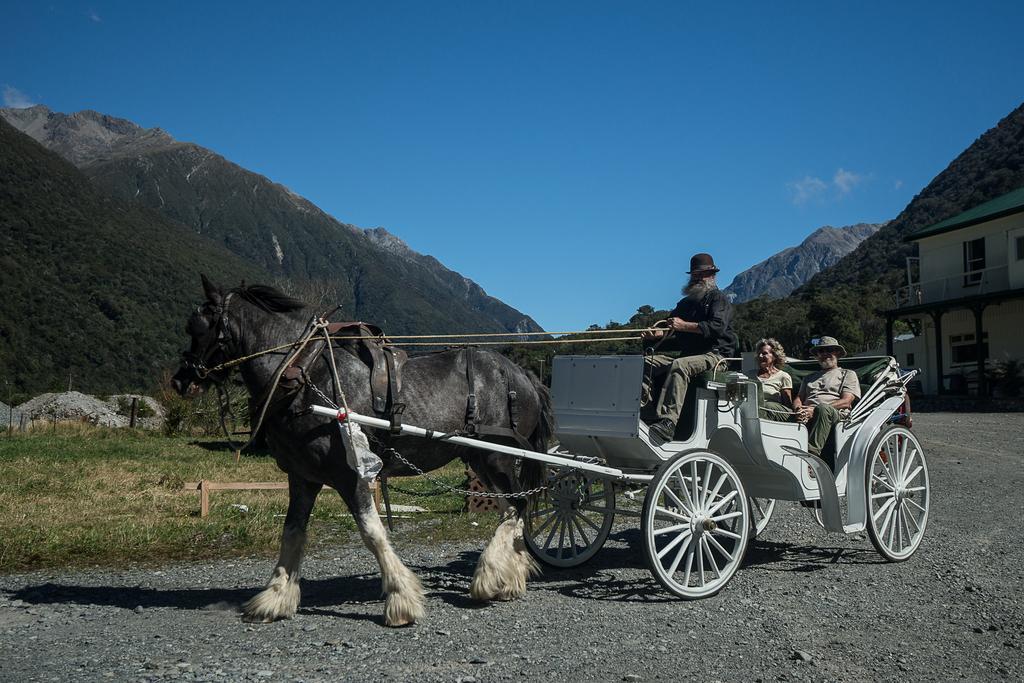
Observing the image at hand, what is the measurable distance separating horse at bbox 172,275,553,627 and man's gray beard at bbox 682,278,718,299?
69.1 inches

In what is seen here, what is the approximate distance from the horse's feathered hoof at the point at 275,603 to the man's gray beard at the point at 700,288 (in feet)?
12.8

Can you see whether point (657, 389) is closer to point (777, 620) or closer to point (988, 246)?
point (777, 620)

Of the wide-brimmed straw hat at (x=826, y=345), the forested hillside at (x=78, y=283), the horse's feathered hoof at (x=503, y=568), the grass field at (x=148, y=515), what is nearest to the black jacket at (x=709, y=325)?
the wide-brimmed straw hat at (x=826, y=345)

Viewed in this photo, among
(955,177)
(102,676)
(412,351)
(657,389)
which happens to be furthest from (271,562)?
(955,177)

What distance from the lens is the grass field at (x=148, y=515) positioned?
788 centimetres

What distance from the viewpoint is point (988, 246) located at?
30219mm

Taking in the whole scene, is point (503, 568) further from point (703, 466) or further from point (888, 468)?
point (888, 468)

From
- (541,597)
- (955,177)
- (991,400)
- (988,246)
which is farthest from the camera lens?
(955,177)

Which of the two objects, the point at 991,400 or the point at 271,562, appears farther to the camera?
the point at 991,400

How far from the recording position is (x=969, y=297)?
→ 28219 mm

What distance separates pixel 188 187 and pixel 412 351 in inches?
8257

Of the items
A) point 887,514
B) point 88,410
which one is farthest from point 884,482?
point 88,410

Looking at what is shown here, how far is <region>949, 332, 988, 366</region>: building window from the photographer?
30391mm

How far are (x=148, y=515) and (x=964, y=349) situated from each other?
3050 cm
